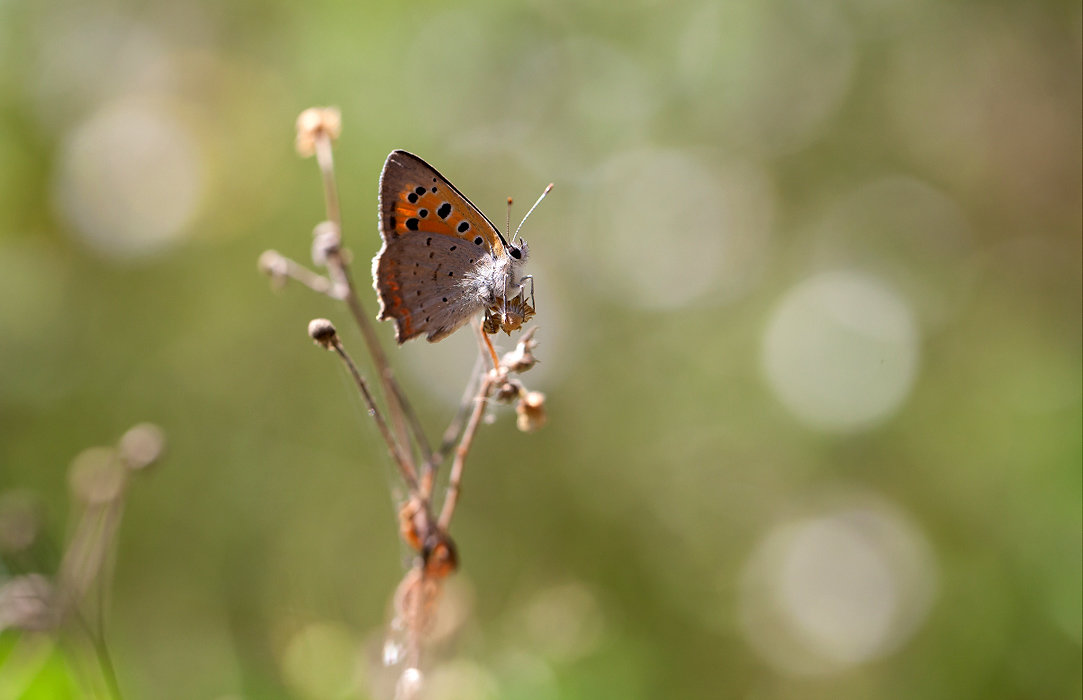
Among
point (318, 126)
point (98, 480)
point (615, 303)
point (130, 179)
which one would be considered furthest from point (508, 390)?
point (130, 179)

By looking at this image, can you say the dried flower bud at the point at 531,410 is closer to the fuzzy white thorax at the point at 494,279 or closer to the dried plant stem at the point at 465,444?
the dried plant stem at the point at 465,444

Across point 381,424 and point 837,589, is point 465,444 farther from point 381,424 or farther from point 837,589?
point 837,589

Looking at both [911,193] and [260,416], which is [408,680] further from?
[911,193]

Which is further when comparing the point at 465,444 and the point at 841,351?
the point at 841,351

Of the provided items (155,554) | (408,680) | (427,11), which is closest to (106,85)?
(427,11)

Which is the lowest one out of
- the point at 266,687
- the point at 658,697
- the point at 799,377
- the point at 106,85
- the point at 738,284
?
the point at 658,697

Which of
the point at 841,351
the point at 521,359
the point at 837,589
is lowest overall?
the point at 837,589
